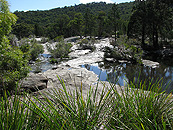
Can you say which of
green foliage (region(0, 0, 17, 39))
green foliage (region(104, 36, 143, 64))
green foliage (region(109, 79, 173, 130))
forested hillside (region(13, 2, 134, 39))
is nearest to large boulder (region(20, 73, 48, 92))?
green foliage (region(0, 0, 17, 39))

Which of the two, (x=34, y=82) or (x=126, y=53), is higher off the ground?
(x=34, y=82)

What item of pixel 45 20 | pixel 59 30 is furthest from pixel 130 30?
pixel 45 20

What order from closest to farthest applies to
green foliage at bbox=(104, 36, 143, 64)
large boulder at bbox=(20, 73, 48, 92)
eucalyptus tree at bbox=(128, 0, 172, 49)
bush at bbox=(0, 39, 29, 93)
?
bush at bbox=(0, 39, 29, 93) → large boulder at bbox=(20, 73, 48, 92) → green foliage at bbox=(104, 36, 143, 64) → eucalyptus tree at bbox=(128, 0, 172, 49)

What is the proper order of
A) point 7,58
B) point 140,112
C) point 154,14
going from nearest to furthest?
point 140,112 → point 7,58 → point 154,14

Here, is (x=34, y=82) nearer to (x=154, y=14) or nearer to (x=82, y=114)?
(x=82, y=114)

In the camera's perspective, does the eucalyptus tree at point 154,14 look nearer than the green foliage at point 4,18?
No

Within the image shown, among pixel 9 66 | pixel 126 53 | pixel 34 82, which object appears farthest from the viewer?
pixel 126 53

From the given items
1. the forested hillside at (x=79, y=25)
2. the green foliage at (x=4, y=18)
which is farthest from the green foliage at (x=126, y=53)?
the forested hillside at (x=79, y=25)

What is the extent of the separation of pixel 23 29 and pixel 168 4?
39.9m

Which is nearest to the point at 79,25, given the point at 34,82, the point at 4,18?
the point at 34,82

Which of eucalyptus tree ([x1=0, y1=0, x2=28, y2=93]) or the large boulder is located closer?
eucalyptus tree ([x1=0, y1=0, x2=28, y2=93])

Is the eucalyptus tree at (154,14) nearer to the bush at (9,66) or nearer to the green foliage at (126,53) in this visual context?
the green foliage at (126,53)

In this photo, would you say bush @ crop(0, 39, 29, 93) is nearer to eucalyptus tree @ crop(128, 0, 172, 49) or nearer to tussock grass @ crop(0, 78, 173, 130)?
tussock grass @ crop(0, 78, 173, 130)

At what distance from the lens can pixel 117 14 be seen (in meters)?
24.8
